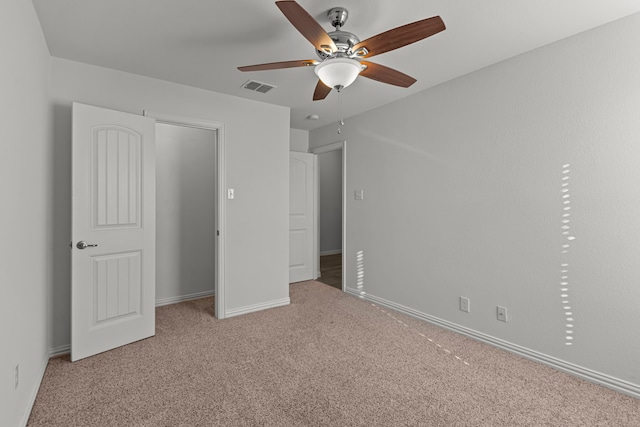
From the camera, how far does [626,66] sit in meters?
2.12

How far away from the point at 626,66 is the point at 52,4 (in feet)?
11.9

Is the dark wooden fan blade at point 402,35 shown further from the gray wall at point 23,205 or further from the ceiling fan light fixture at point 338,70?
the gray wall at point 23,205

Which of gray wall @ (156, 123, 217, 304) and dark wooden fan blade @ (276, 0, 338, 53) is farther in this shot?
gray wall @ (156, 123, 217, 304)

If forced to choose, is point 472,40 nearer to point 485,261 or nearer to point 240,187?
point 485,261

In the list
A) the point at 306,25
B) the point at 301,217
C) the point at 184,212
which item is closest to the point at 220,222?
the point at 184,212

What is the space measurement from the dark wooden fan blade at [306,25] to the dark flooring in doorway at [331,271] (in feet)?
11.6

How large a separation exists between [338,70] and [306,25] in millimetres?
329

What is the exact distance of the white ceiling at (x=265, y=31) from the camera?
198 cm

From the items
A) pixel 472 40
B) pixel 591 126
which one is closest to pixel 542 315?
pixel 591 126

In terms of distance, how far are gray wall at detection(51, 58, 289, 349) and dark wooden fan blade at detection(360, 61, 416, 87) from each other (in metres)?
1.86

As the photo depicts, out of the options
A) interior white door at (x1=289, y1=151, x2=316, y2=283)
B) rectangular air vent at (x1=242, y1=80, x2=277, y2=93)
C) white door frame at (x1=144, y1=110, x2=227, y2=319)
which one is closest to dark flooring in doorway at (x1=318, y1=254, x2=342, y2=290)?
interior white door at (x1=289, y1=151, x2=316, y2=283)

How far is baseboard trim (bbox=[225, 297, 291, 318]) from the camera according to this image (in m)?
3.54

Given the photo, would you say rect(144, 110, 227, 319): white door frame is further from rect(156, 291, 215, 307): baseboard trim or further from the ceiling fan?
the ceiling fan

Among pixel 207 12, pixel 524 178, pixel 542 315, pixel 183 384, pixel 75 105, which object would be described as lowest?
pixel 183 384
